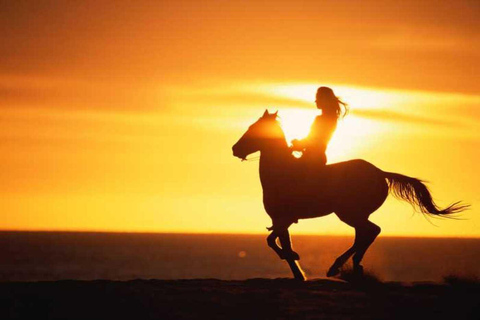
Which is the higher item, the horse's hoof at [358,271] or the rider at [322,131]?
the rider at [322,131]

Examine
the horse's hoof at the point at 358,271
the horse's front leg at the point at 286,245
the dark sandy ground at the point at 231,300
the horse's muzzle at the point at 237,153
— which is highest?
the horse's muzzle at the point at 237,153

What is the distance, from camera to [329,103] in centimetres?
1631

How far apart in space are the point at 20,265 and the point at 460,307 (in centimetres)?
9569

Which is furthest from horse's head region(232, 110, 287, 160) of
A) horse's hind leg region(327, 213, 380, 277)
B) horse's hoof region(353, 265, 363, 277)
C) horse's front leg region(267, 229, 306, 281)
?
horse's hoof region(353, 265, 363, 277)

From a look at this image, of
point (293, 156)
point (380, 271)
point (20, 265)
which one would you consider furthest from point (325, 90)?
point (20, 265)

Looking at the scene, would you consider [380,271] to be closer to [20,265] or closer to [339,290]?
[339,290]

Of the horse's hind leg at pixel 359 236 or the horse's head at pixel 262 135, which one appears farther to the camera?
the horse's head at pixel 262 135

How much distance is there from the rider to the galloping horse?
201 mm

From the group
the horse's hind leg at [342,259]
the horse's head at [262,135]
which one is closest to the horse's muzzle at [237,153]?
the horse's head at [262,135]

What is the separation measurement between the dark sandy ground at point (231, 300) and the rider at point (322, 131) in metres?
2.23

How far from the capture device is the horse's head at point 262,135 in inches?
653

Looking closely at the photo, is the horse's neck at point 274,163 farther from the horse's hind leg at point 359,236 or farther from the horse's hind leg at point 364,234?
the horse's hind leg at point 364,234

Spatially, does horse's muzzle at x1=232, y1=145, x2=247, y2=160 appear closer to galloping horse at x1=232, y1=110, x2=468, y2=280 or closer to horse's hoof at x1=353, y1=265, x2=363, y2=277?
galloping horse at x1=232, y1=110, x2=468, y2=280

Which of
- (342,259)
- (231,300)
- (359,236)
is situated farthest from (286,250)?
(231,300)
